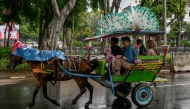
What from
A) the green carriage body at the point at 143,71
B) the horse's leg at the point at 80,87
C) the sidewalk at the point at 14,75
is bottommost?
the sidewalk at the point at 14,75

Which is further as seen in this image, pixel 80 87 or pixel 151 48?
pixel 151 48

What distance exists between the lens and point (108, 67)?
27.4 ft

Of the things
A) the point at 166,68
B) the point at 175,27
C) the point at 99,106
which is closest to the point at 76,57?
the point at 99,106

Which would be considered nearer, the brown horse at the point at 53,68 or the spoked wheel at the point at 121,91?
the brown horse at the point at 53,68

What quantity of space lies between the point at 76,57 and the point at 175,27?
4241cm

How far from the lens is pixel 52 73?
320 inches

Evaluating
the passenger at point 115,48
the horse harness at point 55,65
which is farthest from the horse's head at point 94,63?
the passenger at point 115,48

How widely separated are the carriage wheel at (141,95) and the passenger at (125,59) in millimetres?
675

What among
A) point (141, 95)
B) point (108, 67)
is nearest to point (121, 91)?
point (141, 95)

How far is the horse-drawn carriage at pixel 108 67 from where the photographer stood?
26.3ft

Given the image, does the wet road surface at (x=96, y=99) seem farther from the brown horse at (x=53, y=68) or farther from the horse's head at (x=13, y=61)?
the horse's head at (x=13, y=61)

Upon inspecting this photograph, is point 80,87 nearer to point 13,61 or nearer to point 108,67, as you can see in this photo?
point 108,67

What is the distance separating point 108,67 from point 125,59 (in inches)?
21.0

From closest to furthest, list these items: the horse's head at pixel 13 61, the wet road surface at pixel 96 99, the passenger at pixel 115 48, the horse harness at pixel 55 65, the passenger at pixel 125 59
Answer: the horse harness at pixel 55 65, the horse's head at pixel 13 61, the passenger at pixel 125 59, the wet road surface at pixel 96 99, the passenger at pixel 115 48
